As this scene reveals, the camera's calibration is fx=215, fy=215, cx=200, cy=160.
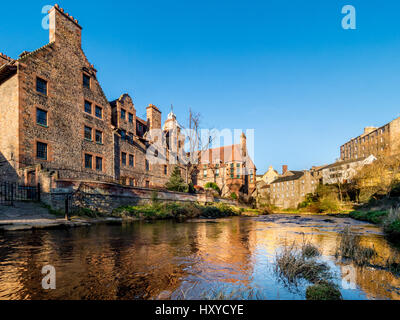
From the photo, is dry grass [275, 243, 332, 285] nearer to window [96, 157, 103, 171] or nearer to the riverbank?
the riverbank

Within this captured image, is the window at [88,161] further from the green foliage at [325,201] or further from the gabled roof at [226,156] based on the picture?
the green foliage at [325,201]

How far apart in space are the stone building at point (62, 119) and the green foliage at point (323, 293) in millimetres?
17261

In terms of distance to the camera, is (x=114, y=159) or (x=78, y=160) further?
(x=114, y=159)

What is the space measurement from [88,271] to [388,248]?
982cm

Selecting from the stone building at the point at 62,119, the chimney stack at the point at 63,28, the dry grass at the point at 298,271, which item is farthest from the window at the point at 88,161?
the dry grass at the point at 298,271

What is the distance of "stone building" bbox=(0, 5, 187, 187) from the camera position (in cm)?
1727

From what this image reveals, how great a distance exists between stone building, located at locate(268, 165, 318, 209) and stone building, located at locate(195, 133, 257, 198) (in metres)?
13.8

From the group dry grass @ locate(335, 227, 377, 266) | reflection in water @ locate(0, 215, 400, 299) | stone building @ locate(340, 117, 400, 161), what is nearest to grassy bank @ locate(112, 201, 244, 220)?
reflection in water @ locate(0, 215, 400, 299)

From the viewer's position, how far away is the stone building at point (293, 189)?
2354 inches

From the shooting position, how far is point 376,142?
200 feet

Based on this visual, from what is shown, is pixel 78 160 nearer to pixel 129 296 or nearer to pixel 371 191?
pixel 129 296

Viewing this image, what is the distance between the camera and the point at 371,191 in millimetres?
32844

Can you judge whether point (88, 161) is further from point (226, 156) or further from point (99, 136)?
point (226, 156)
